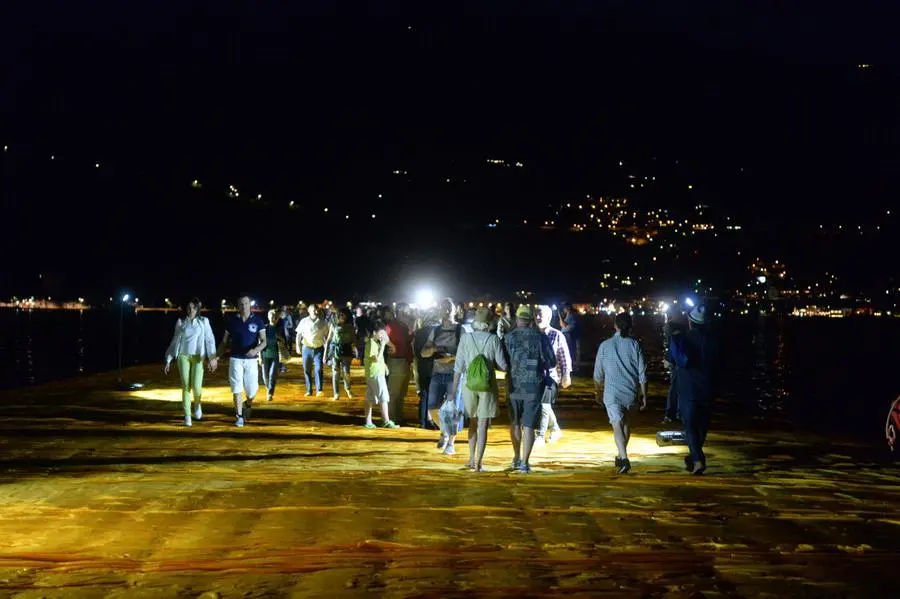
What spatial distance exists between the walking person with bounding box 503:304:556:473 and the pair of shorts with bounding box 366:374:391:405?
447 cm

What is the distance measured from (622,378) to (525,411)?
3.61ft

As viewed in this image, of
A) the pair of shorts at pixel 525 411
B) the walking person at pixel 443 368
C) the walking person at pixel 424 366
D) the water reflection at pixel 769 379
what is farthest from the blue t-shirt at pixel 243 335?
the water reflection at pixel 769 379

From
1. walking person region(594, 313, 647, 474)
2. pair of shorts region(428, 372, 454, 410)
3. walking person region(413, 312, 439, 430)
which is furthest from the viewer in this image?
walking person region(413, 312, 439, 430)

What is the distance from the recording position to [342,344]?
18781 millimetres

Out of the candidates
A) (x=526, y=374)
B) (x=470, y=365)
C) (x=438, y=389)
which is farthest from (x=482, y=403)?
(x=438, y=389)

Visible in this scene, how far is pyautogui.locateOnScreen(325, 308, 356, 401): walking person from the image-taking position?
18.4 meters

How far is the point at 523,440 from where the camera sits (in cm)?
1057

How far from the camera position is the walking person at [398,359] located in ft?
48.3

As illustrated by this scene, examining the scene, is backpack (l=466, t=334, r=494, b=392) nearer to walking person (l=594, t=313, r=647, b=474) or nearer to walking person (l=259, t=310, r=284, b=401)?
walking person (l=594, t=313, r=647, b=474)

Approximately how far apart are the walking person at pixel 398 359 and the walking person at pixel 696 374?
525 centimetres

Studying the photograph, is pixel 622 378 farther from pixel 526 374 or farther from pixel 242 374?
pixel 242 374

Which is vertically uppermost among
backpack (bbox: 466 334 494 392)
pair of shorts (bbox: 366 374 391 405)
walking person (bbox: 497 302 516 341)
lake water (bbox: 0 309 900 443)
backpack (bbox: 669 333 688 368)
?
walking person (bbox: 497 302 516 341)

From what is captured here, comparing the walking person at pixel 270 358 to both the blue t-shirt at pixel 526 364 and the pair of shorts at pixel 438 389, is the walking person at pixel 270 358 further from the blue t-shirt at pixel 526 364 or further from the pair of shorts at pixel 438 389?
the blue t-shirt at pixel 526 364

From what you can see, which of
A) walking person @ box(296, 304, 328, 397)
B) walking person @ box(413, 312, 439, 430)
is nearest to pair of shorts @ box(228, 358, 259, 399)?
walking person @ box(413, 312, 439, 430)
